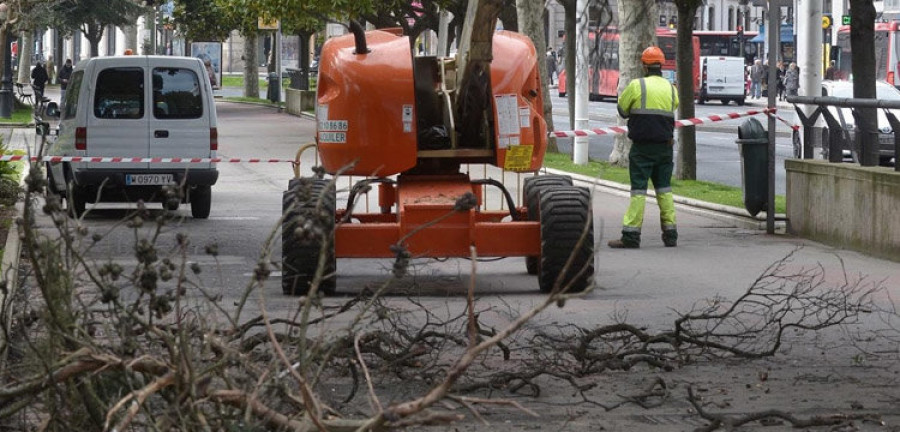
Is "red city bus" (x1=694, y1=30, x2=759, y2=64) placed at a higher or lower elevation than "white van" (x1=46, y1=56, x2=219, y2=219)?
higher

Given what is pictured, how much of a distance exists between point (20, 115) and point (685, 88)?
27675mm

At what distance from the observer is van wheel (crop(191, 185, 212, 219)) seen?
19312mm

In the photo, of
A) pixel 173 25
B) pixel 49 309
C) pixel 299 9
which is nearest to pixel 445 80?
pixel 49 309

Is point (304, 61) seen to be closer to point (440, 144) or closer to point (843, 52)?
point (843, 52)

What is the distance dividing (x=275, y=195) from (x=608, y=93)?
45.3 meters

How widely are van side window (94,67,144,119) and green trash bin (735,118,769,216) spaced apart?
22.4ft

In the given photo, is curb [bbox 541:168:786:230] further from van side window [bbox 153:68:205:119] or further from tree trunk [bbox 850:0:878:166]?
van side window [bbox 153:68:205:119]

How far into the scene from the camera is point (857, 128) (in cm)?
1593

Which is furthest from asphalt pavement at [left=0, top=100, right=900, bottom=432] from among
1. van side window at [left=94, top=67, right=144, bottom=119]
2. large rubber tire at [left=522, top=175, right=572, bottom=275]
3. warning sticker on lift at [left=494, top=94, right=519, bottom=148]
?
van side window at [left=94, top=67, right=144, bottom=119]

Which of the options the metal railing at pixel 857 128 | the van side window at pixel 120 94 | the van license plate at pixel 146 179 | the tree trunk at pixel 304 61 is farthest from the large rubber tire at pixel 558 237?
the tree trunk at pixel 304 61

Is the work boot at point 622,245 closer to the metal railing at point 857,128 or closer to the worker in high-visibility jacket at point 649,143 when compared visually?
the worker in high-visibility jacket at point 649,143

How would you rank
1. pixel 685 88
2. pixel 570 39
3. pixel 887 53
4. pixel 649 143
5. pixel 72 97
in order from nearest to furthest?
1. pixel 649 143
2. pixel 72 97
3. pixel 685 88
4. pixel 570 39
5. pixel 887 53

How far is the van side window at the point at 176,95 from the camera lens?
1966 centimetres

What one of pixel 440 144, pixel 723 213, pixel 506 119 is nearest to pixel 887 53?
pixel 723 213
